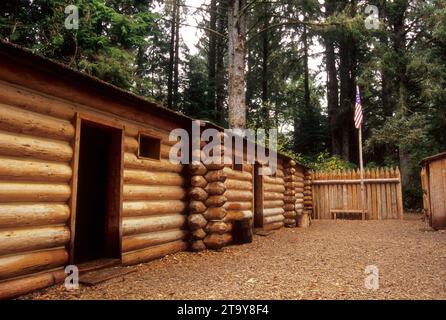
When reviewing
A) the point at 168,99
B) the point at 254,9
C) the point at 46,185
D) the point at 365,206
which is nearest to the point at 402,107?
the point at 365,206

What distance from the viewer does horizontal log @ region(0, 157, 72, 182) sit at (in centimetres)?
451

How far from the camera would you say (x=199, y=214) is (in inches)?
331

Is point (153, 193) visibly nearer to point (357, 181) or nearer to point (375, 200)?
point (357, 181)

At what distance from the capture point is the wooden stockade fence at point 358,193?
15.9m

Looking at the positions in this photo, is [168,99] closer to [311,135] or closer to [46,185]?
[311,135]

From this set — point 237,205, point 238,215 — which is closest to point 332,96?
point 237,205

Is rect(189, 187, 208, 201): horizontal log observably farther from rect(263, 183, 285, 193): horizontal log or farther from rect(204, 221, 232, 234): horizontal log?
rect(263, 183, 285, 193): horizontal log

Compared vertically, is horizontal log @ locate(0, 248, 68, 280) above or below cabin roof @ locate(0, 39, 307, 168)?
below

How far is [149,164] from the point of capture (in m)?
7.39

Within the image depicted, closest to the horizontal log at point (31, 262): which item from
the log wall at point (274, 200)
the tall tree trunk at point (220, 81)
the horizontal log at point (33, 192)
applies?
the horizontal log at point (33, 192)

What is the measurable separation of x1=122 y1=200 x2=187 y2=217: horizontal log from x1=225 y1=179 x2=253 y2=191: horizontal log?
183 cm

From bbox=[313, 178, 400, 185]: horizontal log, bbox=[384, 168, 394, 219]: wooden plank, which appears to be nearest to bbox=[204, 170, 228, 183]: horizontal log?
bbox=[313, 178, 400, 185]: horizontal log
